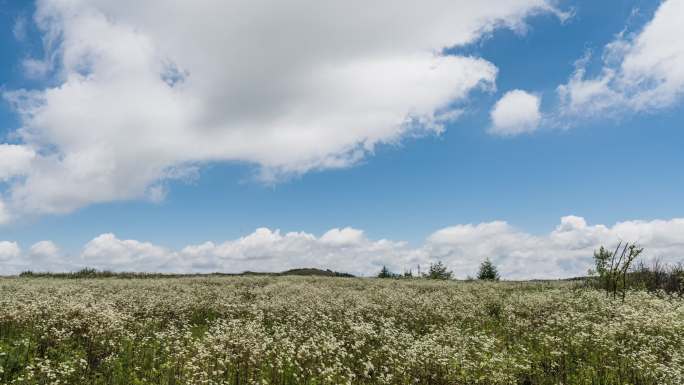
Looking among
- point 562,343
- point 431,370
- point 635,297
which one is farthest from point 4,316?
point 635,297

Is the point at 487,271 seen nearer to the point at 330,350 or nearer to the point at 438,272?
the point at 438,272

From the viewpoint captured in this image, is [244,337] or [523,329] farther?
[523,329]

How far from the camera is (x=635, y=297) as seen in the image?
2088 centimetres

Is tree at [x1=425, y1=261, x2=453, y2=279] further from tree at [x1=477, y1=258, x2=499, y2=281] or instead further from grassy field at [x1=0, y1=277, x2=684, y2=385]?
grassy field at [x1=0, y1=277, x2=684, y2=385]

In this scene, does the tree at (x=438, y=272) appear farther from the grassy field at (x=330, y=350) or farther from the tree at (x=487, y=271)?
the grassy field at (x=330, y=350)

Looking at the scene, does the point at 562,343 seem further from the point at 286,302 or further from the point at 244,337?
the point at 286,302

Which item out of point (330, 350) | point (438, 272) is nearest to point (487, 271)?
point (438, 272)

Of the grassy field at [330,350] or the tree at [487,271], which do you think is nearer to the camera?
the grassy field at [330,350]

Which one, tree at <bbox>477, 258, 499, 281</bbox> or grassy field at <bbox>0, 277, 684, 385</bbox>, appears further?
tree at <bbox>477, 258, 499, 281</bbox>

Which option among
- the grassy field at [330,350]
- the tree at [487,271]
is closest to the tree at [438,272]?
the tree at [487,271]

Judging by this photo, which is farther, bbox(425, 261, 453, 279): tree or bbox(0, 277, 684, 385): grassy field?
bbox(425, 261, 453, 279): tree

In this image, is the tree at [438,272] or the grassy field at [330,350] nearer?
the grassy field at [330,350]

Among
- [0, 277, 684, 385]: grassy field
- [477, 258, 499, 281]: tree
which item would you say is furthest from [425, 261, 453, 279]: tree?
[0, 277, 684, 385]: grassy field

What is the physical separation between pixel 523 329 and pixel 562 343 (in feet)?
10.8
